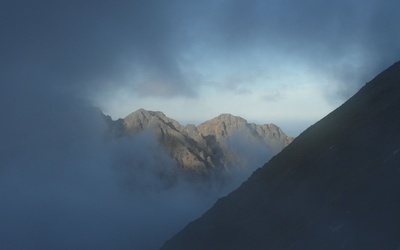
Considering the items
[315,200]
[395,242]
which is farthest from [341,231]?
[315,200]

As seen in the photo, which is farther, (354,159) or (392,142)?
(354,159)

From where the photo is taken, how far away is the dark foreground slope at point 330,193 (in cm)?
3067

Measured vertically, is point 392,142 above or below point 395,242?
above

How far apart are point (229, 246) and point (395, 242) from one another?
18.2 metres

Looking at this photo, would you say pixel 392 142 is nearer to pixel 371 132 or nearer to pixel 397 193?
pixel 371 132

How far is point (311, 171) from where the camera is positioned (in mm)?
45500

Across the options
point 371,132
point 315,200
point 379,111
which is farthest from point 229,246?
point 379,111

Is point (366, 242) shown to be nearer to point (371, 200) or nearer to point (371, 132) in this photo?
point (371, 200)

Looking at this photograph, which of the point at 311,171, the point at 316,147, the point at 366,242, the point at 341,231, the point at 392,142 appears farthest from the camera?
the point at 316,147

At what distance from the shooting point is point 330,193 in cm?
3794

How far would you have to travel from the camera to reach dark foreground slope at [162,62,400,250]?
30.7 meters

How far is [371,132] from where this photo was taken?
4300cm

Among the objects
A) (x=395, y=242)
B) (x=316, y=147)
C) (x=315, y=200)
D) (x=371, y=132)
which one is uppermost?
(x=316, y=147)

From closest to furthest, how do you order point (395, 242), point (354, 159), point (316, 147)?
1. point (395, 242)
2. point (354, 159)
3. point (316, 147)
